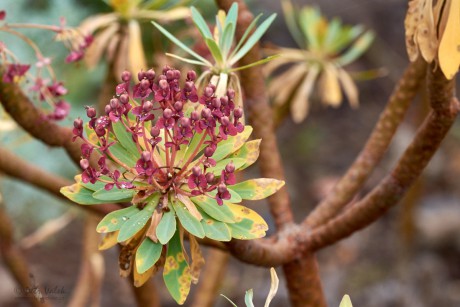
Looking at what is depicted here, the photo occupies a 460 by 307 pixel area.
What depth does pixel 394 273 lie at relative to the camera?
2.26 meters

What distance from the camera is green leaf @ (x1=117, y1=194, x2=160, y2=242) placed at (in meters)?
0.49

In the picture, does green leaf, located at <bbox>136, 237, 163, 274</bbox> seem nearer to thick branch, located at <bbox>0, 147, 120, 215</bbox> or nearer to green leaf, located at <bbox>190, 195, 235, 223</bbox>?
green leaf, located at <bbox>190, 195, 235, 223</bbox>

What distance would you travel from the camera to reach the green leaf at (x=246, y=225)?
510mm

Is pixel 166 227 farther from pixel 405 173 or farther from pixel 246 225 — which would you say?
pixel 405 173

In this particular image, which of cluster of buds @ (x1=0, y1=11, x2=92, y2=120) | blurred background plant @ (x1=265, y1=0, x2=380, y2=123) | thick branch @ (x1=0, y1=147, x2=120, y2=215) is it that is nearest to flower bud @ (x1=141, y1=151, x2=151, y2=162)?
cluster of buds @ (x1=0, y1=11, x2=92, y2=120)

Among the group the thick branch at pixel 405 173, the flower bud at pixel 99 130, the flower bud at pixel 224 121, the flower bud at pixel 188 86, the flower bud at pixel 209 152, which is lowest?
the thick branch at pixel 405 173

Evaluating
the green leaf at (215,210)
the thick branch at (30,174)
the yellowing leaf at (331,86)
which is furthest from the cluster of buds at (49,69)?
the yellowing leaf at (331,86)

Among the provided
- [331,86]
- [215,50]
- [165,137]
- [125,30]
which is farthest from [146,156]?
[331,86]

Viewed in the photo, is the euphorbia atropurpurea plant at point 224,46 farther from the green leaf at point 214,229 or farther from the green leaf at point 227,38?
the green leaf at point 214,229

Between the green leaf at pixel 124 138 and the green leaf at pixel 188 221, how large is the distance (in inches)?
2.2

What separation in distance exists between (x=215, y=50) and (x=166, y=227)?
0.16 m

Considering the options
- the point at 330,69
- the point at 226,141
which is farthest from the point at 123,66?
the point at 226,141

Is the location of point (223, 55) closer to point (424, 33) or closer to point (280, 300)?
point (424, 33)

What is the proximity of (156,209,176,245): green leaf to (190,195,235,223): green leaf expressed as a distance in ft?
0.08
